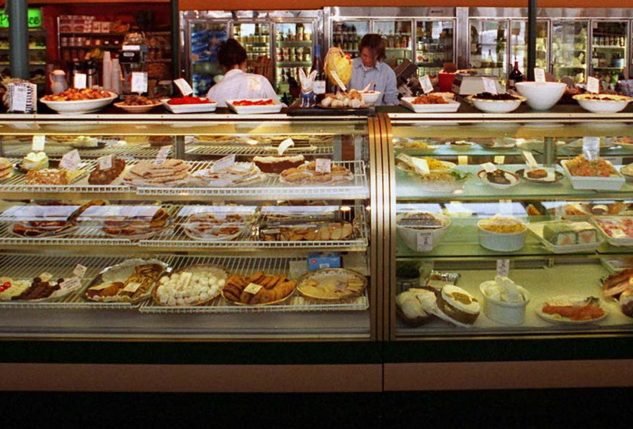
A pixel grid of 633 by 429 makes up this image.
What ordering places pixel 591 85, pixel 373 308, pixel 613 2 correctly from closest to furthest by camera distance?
pixel 373 308, pixel 591 85, pixel 613 2

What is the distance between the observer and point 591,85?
4.11 meters

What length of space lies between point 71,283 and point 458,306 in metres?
2.07

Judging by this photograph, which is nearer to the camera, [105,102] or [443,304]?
[443,304]

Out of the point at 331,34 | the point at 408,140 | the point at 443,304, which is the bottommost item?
the point at 443,304

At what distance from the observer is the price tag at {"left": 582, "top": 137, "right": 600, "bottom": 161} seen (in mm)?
4043

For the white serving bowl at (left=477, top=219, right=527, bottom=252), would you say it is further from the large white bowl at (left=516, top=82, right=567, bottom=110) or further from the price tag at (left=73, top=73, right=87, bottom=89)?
the price tag at (left=73, top=73, right=87, bottom=89)

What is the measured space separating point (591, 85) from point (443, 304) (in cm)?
151

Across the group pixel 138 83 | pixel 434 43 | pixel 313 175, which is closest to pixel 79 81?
pixel 138 83

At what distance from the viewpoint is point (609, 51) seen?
10.9m

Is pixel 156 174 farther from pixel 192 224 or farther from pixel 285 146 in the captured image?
pixel 285 146

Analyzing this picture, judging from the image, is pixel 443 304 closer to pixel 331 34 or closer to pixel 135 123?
pixel 135 123

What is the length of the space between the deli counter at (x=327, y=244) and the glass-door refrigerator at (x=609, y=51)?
7.37 meters

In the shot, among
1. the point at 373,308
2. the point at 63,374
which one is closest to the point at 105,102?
the point at 63,374

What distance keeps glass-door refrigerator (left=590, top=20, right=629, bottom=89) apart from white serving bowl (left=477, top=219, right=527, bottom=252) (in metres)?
7.72
